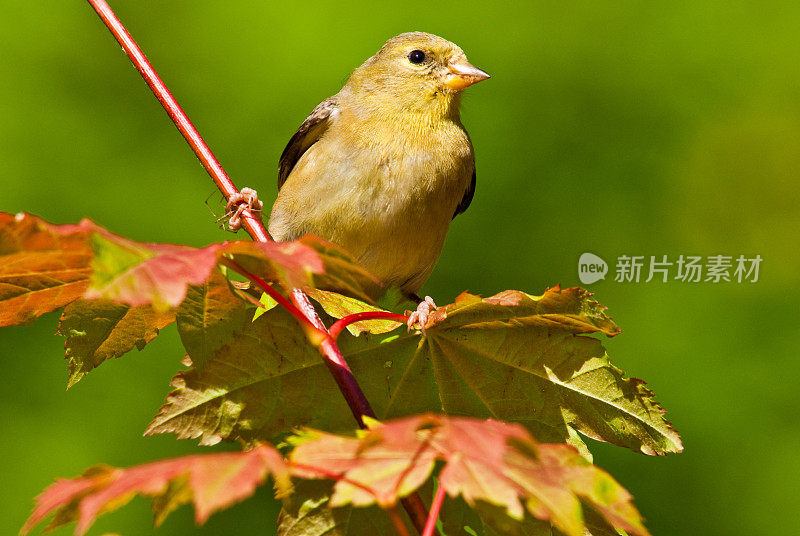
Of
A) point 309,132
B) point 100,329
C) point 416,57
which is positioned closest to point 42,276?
point 100,329

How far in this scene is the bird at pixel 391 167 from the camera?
6.19 ft

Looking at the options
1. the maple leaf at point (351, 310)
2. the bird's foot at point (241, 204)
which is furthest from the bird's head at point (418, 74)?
the maple leaf at point (351, 310)

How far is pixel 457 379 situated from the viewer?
1058mm

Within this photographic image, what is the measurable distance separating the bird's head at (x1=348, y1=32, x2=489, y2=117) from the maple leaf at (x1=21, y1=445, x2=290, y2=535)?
1548 millimetres

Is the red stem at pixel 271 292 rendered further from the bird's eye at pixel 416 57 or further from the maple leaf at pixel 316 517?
the bird's eye at pixel 416 57

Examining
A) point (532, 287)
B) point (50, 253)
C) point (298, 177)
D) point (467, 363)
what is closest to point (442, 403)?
point (467, 363)

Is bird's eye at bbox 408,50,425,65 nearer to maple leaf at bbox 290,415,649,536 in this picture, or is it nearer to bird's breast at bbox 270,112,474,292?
bird's breast at bbox 270,112,474,292

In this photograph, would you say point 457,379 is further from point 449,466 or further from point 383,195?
point 383,195

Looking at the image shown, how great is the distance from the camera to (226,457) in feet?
1.82

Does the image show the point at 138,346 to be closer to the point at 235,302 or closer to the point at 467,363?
the point at 235,302

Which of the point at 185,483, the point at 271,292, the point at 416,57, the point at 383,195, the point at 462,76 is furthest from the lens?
the point at 416,57

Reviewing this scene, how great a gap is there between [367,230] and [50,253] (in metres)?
1.10

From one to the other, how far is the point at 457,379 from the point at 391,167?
3.02ft

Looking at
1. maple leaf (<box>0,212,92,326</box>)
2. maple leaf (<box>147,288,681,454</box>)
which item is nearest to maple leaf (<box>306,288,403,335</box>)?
maple leaf (<box>147,288,681,454</box>)
